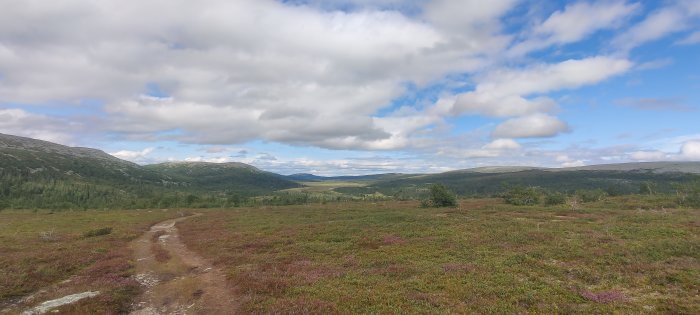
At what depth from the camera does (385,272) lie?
25.3m

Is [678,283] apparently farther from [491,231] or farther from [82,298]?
[82,298]

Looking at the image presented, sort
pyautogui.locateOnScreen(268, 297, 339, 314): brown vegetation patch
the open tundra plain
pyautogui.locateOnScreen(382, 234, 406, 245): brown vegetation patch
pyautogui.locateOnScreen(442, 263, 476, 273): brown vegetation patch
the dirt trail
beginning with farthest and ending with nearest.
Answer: pyautogui.locateOnScreen(382, 234, 406, 245): brown vegetation patch, pyautogui.locateOnScreen(442, 263, 476, 273): brown vegetation patch, the dirt trail, the open tundra plain, pyautogui.locateOnScreen(268, 297, 339, 314): brown vegetation patch

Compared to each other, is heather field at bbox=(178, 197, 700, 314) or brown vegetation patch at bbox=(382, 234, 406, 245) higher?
heather field at bbox=(178, 197, 700, 314)

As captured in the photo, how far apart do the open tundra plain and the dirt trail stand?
10 cm

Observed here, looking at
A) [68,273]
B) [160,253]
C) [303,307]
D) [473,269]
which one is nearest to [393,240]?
[473,269]

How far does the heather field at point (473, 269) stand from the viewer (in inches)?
715

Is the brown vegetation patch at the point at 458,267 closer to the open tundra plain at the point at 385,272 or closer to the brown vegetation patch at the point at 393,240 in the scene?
the open tundra plain at the point at 385,272

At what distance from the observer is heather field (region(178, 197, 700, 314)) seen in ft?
59.6

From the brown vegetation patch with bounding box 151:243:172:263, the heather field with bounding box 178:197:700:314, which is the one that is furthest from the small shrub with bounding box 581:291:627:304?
the brown vegetation patch with bounding box 151:243:172:263

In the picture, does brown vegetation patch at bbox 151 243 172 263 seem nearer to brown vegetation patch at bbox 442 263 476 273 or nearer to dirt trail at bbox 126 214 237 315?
dirt trail at bbox 126 214 237 315

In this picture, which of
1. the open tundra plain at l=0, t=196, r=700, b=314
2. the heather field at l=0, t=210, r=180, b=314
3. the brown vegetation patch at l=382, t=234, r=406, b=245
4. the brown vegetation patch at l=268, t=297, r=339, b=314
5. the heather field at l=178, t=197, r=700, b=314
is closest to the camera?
the brown vegetation patch at l=268, t=297, r=339, b=314

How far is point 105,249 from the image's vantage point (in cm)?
3803

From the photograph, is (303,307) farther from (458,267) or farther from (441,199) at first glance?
(441,199)

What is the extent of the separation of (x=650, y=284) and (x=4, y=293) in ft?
129
